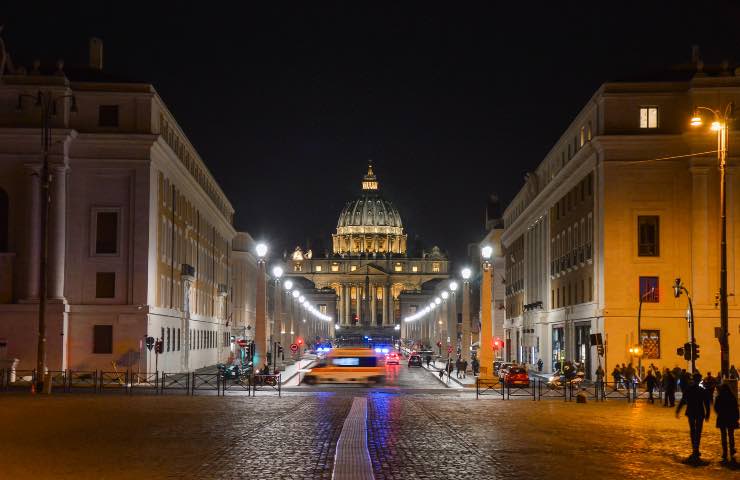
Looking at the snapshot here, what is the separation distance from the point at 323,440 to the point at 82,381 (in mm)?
35254

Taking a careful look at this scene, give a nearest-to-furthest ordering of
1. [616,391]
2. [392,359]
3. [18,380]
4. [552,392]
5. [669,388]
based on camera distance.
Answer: [669,388], [616,391], [552,392], [18,380], [392,359]

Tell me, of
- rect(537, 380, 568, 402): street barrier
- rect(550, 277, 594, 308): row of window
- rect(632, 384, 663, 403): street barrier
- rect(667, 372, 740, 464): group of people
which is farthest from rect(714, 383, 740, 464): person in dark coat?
rect(550, 277, 594, 308): row of window

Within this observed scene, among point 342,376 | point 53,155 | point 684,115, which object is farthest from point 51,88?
point 684,115

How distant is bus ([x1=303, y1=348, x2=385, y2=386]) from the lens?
5916 centimetres

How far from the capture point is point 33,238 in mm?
64250

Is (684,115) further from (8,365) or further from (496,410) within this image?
(8,365)

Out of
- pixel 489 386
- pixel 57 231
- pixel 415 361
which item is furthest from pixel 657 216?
pixel 415 361

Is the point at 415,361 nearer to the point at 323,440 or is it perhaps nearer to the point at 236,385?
the point at 236,385

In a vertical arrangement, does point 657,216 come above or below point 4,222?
above

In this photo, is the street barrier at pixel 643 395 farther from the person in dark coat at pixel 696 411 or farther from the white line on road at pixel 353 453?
the person in dark coat at pixel 696 411

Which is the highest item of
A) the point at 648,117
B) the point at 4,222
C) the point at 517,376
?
the point at 648,117

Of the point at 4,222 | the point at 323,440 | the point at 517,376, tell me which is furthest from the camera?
the point at 4,222

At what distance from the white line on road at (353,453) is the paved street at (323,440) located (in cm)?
23

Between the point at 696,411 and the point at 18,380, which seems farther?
the point at 18,380
